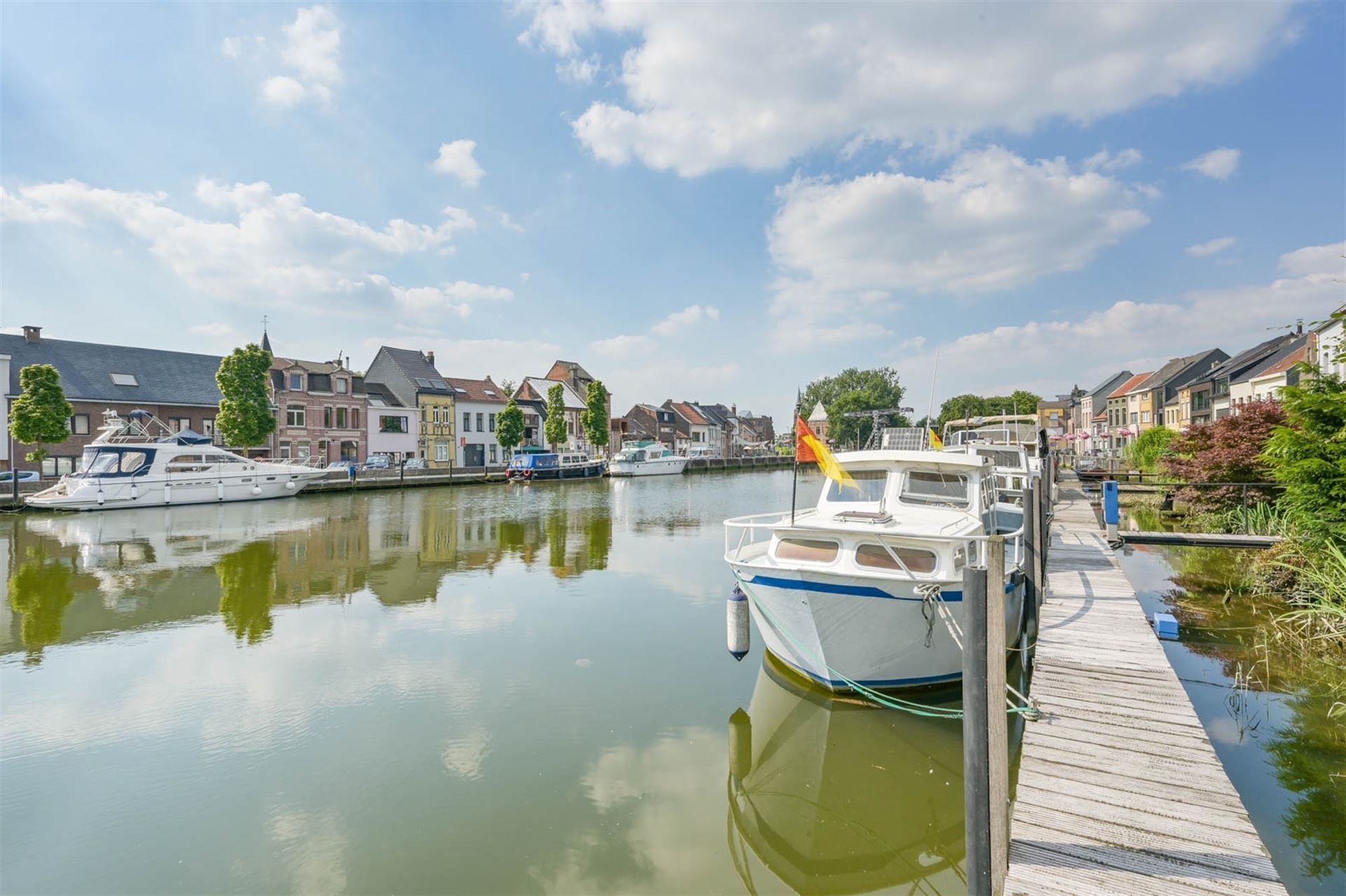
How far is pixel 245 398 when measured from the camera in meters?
37.7

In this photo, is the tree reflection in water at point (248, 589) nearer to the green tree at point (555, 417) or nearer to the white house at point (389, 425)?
the white house at point (389, 425)

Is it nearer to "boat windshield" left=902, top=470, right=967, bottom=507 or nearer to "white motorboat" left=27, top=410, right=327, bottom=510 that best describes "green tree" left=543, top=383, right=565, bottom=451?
"white motorboat" left=27, top=410, right=327, bottom=510

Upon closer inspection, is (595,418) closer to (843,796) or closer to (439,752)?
(439,752)

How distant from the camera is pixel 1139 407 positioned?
2382 inches

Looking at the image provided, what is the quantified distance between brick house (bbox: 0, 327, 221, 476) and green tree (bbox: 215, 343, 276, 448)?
13.2 feet

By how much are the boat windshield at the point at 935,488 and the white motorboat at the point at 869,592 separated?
0.46 meters

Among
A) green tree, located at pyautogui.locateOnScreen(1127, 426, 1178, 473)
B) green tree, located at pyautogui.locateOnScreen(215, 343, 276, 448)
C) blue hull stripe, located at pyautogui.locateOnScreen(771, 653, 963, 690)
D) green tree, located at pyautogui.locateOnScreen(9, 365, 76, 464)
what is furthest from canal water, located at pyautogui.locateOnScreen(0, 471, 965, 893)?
green tree, located at pyautogui.locateOnScreen(1127, 426, 1178, 473)

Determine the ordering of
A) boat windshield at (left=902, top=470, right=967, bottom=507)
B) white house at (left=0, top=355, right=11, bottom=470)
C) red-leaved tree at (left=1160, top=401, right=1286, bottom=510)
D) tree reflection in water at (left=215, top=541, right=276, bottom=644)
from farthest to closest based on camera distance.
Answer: white house at (left=0, top=355, right=11, bottom=470)
red-leaved tree at (left=1160, top=401, right=1286, bottom=510)
tree reflection in water at (left=215, top=541, right=276, bottom=644)
boat windshield at (left=902, top=470, right=967, bottom=507)

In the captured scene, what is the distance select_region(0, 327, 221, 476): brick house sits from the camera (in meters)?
35.3

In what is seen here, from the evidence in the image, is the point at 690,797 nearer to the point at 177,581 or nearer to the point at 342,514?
the point at 177,581

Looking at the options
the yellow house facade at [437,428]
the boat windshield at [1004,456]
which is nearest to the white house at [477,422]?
the yellow house facade at [437,428]

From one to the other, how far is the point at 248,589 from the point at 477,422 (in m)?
44.7

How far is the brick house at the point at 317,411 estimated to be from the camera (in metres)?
44.7

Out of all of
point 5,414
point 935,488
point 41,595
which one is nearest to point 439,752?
point 935,488
